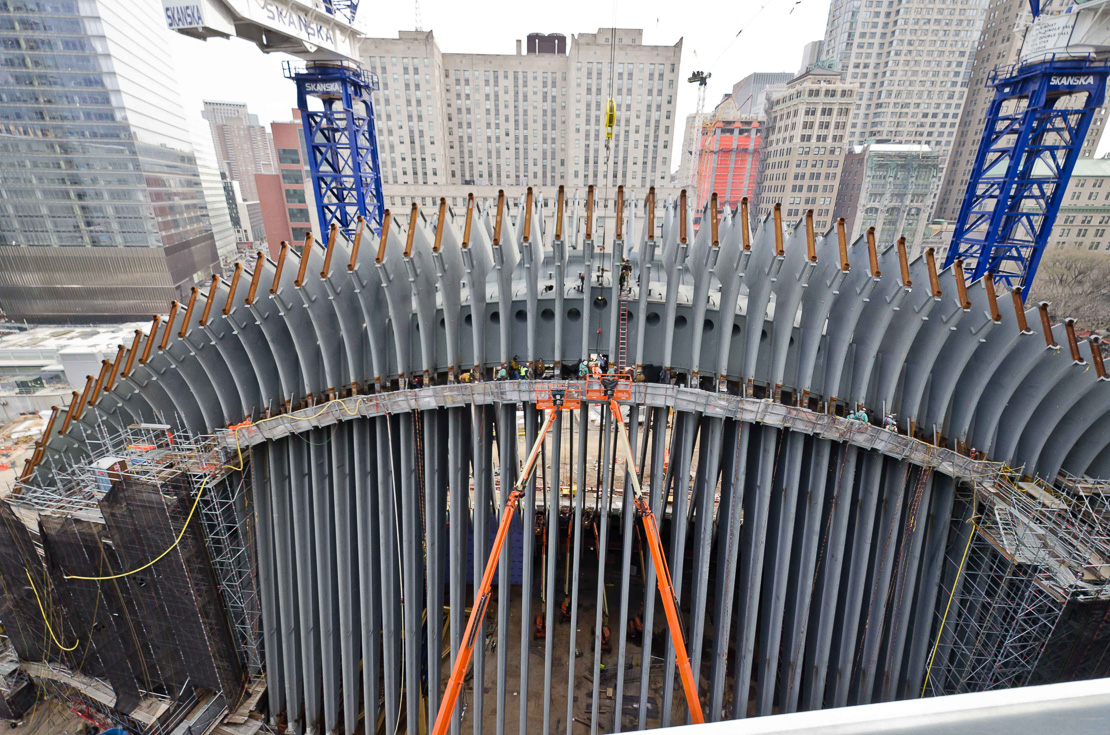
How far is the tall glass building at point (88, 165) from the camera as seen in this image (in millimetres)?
50062

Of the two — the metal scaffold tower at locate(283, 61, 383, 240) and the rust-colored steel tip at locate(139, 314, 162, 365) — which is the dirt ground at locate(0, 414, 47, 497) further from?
the metal scaffold tower at locate(283, 61, 383, 240)

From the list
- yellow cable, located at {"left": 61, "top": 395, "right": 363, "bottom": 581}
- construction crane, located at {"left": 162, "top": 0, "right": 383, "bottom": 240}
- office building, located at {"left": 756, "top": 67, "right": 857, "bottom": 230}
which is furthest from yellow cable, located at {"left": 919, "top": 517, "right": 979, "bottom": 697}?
office building, located at {"left": 756, "top": 67, "right": 857, "bottom": 230}

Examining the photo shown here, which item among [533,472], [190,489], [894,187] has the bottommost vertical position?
[190,489]

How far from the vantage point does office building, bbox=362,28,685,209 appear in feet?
224

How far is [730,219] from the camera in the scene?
600 inches

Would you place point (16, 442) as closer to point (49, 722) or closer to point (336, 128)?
point (49, 722)

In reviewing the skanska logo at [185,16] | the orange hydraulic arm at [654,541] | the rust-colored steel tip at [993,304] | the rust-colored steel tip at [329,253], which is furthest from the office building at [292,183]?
the rust-colored steel tip at [993,304]

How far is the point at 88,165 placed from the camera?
175 feet

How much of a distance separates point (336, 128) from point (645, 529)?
30174 mm

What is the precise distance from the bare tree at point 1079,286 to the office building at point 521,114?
48.5 metres

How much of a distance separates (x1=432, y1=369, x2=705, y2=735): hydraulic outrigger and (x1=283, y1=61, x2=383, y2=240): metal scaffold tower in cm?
2029

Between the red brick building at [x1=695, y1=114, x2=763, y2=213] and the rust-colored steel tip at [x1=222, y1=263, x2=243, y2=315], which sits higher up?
the red brick building at [x1=695, y1=114, x2=763, y2=213]

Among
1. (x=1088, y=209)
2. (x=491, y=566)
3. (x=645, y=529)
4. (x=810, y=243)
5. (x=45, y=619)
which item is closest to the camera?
(x=491, y=566)

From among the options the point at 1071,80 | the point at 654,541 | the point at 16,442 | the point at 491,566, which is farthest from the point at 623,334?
the point at 16,442
